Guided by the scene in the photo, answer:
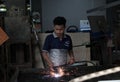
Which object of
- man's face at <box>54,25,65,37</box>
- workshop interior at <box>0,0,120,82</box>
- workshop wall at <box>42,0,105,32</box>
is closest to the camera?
workshop interior at <box>0,0,120,82</box>

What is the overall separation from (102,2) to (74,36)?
472cm

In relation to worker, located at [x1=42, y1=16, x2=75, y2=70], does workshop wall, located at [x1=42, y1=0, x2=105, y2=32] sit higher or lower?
higher

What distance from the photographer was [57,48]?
422cm

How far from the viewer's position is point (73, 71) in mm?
2131

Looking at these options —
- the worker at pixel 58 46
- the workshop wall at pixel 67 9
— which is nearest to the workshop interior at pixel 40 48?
the worker at pixel 58 46

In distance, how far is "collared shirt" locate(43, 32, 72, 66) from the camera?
4184mm

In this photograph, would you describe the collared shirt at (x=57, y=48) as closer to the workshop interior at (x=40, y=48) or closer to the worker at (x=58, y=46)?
the worker at (x=58, y=46)

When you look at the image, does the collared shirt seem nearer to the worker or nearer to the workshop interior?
the worker

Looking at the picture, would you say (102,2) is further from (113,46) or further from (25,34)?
(25,34)

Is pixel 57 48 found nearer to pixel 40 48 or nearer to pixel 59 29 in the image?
pixel 59 29

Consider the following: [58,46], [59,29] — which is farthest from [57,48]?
[59,29]

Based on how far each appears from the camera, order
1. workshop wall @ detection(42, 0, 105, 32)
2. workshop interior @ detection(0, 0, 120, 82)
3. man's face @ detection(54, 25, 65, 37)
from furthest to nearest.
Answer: workshop wall @ detection(42, 0, 105, 32) → man's face @ detection(54, 25, 65, 37) → workshop interior @ detection(0, 0, 120, 82)

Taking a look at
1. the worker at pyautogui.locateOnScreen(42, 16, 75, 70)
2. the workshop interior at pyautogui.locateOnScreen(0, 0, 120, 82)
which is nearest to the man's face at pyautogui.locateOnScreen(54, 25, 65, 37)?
the worker at pyautogui.locateOnScreen(42, 16, 75, 70)

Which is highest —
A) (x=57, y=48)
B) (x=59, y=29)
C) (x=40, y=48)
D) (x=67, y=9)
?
(x=67, y=9)
